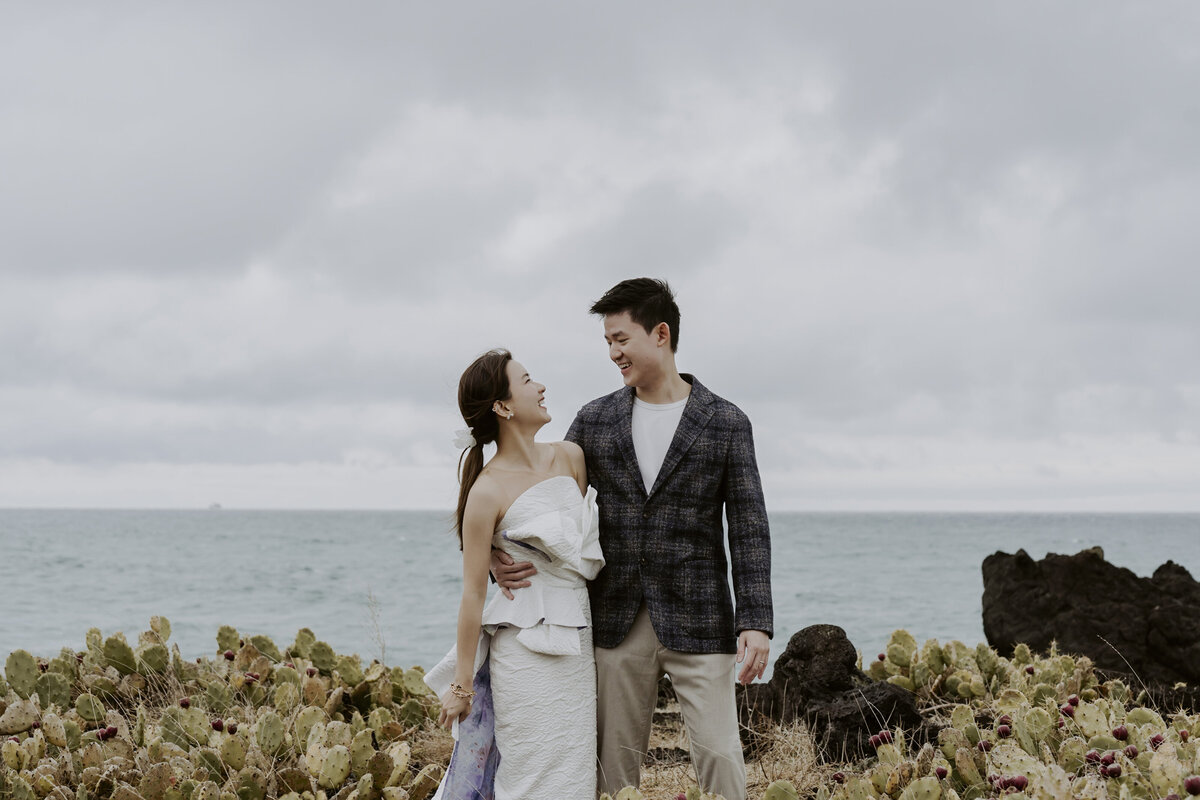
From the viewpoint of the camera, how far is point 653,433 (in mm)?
4285

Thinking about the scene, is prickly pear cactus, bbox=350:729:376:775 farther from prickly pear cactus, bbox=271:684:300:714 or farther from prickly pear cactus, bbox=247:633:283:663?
prickly pear cactus, bbox=247:633:283:663

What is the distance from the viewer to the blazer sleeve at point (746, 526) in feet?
13.4

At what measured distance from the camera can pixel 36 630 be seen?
82.8ft

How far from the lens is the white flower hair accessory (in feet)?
13.7

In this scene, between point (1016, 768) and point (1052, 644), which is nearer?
point (1016, 768)

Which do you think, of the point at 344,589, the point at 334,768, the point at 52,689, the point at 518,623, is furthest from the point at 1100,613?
the point at 344,589

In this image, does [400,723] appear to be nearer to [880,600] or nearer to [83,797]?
[83,797]

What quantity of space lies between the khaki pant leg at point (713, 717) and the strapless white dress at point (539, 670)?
38 centimetres

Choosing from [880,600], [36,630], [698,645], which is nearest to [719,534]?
[698,645]

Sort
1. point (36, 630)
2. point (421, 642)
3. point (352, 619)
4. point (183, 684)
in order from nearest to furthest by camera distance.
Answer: point (183, 684), point (421, 642), point (36, 630), point (352, 619)

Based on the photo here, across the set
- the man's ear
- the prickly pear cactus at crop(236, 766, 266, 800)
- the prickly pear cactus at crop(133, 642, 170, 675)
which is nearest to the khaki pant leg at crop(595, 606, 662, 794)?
Result: the man's ear

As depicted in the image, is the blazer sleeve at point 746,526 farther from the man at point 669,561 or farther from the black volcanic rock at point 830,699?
the black volcanic rock at point 830,699

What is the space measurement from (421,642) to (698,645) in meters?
19.5

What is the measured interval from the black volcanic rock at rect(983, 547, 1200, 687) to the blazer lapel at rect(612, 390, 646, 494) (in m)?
4.74
